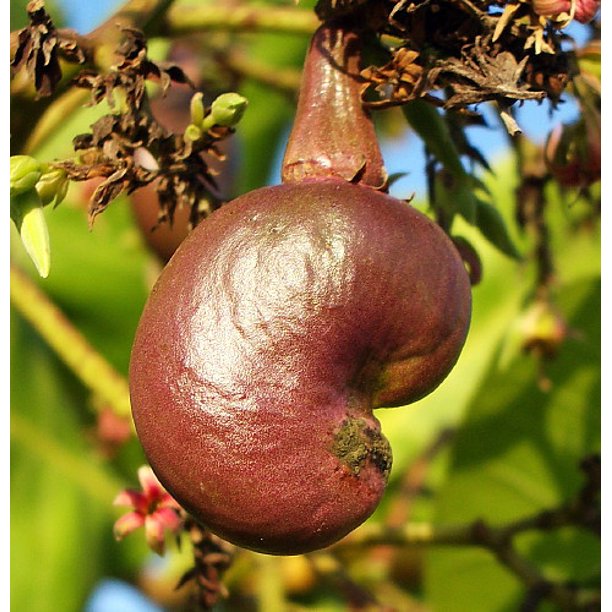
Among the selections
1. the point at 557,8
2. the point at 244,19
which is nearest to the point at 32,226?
the point at 557,8

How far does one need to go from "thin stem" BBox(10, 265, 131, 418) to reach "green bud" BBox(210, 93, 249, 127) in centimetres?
65

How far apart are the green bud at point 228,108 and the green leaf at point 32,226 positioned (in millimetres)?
139

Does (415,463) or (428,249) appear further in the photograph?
(415,463)

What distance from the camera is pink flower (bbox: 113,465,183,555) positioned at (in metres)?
0.94

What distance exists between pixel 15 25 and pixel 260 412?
1285mm

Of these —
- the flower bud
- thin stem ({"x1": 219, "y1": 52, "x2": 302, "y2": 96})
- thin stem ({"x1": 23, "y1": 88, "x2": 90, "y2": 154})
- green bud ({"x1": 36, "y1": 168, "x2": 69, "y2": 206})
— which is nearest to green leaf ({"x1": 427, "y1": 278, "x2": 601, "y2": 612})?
the flower bud

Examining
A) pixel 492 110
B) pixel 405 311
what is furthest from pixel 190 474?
pixel 492 110

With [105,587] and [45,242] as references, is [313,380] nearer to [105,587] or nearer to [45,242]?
[45,242]

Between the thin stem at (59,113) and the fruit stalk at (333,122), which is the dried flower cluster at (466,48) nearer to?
the fruit stalk at (333,122)

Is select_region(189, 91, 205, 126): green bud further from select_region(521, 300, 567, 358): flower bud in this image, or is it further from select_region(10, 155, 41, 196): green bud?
select_region(521, 300, 567, 358): flower bud

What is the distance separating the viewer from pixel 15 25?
1.81 metres

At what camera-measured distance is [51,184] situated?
80cm

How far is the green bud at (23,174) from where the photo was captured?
0.78 m

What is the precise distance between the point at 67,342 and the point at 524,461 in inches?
26.3
